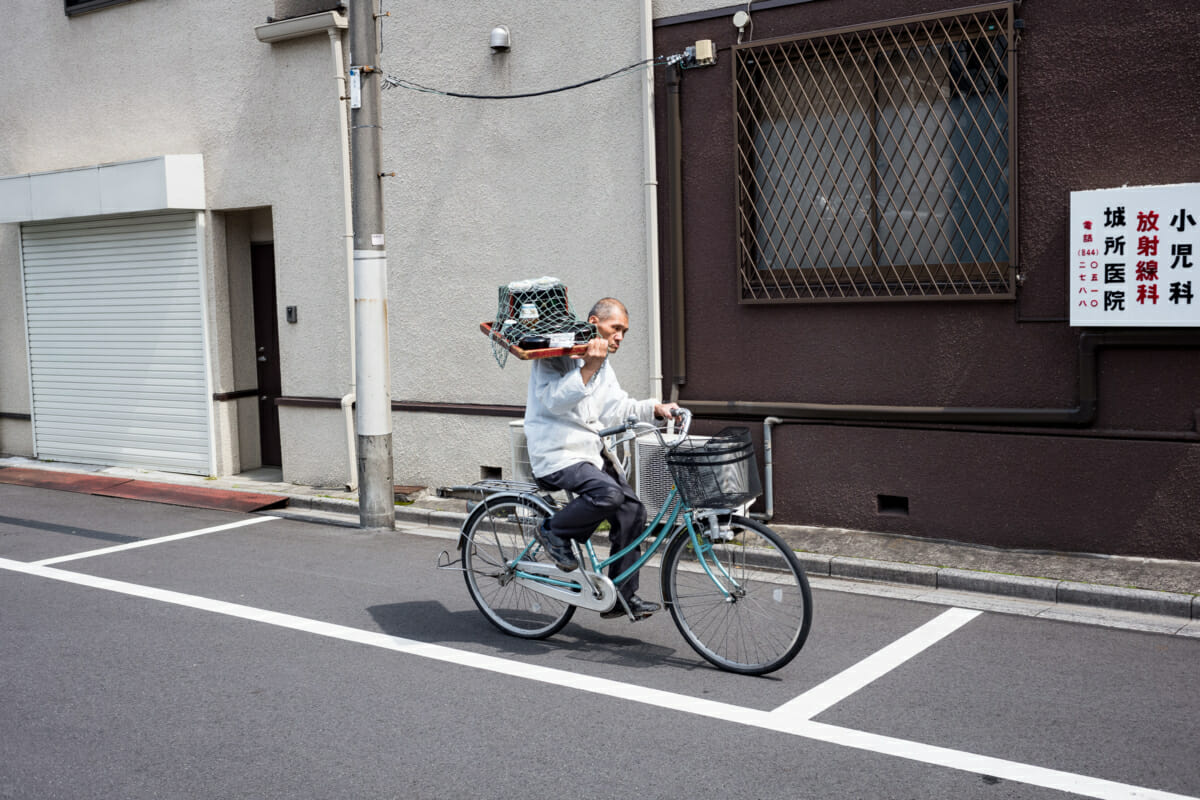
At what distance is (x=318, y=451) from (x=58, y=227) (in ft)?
15.0

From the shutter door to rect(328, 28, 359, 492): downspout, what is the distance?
2067mm

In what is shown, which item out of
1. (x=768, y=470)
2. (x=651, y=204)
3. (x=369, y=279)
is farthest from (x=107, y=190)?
(x=768, y=470)

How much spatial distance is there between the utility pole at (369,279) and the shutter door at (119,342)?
3624mm

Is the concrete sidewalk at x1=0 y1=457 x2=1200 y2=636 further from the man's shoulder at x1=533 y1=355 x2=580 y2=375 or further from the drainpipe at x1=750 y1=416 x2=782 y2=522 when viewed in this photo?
the man's shoulder at x1=533 y1=355 x2=580 y2=375

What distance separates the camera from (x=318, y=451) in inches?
462

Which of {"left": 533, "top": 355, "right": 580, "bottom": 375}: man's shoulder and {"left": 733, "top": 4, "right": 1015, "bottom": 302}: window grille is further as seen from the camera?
{"left": 733, "top": 4, "right": 1015, "bottom": 302}: window grille

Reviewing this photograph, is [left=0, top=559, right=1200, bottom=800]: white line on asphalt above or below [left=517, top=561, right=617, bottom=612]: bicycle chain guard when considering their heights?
below

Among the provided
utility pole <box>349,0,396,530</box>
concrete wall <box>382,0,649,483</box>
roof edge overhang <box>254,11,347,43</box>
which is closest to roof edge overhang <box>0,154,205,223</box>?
roof edge overhang <box>254,11,347,43</box>

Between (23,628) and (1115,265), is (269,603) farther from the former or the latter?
(1115,265)

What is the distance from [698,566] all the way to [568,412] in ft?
3.26

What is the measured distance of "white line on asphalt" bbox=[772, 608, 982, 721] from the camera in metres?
5.24

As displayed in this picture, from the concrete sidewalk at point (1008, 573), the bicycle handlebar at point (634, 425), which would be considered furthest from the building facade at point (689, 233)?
the bicycle handlebar at point (634, 425)

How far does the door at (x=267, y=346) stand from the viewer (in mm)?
12719

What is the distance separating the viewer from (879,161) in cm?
839
